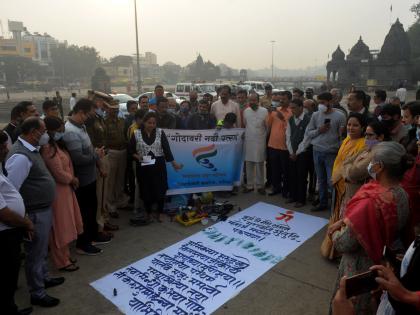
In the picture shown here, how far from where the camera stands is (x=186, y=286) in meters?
3.42

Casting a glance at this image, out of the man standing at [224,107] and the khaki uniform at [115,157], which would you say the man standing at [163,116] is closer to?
the khaki uniform at [115,157]

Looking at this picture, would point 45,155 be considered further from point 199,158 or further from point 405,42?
point 405,42

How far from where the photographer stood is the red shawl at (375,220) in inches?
78.7

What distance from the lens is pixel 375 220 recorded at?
200 centimetres

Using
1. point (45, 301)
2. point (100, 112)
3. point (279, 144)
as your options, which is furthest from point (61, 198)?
point (279, 144)

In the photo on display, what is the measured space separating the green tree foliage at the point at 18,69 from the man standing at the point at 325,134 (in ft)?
259

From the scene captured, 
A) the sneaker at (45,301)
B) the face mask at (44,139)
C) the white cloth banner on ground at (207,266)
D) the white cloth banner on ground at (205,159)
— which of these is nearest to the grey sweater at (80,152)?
the face mask at (44,139)

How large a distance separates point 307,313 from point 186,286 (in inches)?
48.0

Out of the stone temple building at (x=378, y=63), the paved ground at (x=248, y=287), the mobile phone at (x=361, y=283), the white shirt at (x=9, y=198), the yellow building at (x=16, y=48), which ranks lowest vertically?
the paved ground at (x=248, y=287)

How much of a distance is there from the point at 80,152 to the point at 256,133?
3.39m

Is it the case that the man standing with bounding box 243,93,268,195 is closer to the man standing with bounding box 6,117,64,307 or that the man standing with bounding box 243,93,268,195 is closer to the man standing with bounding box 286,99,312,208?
the man standing with bounding box 286,99,312,208

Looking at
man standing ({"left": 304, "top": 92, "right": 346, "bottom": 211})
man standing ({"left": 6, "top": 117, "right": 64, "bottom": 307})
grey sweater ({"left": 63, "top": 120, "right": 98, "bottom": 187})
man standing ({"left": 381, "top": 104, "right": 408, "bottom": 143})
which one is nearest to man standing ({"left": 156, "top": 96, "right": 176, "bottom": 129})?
grey sweater ({"left": 63, "top": 120, "right": 98, "bottom": 187})

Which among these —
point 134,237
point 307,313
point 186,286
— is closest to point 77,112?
point 134,237

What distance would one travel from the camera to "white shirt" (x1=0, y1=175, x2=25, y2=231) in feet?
8.30
